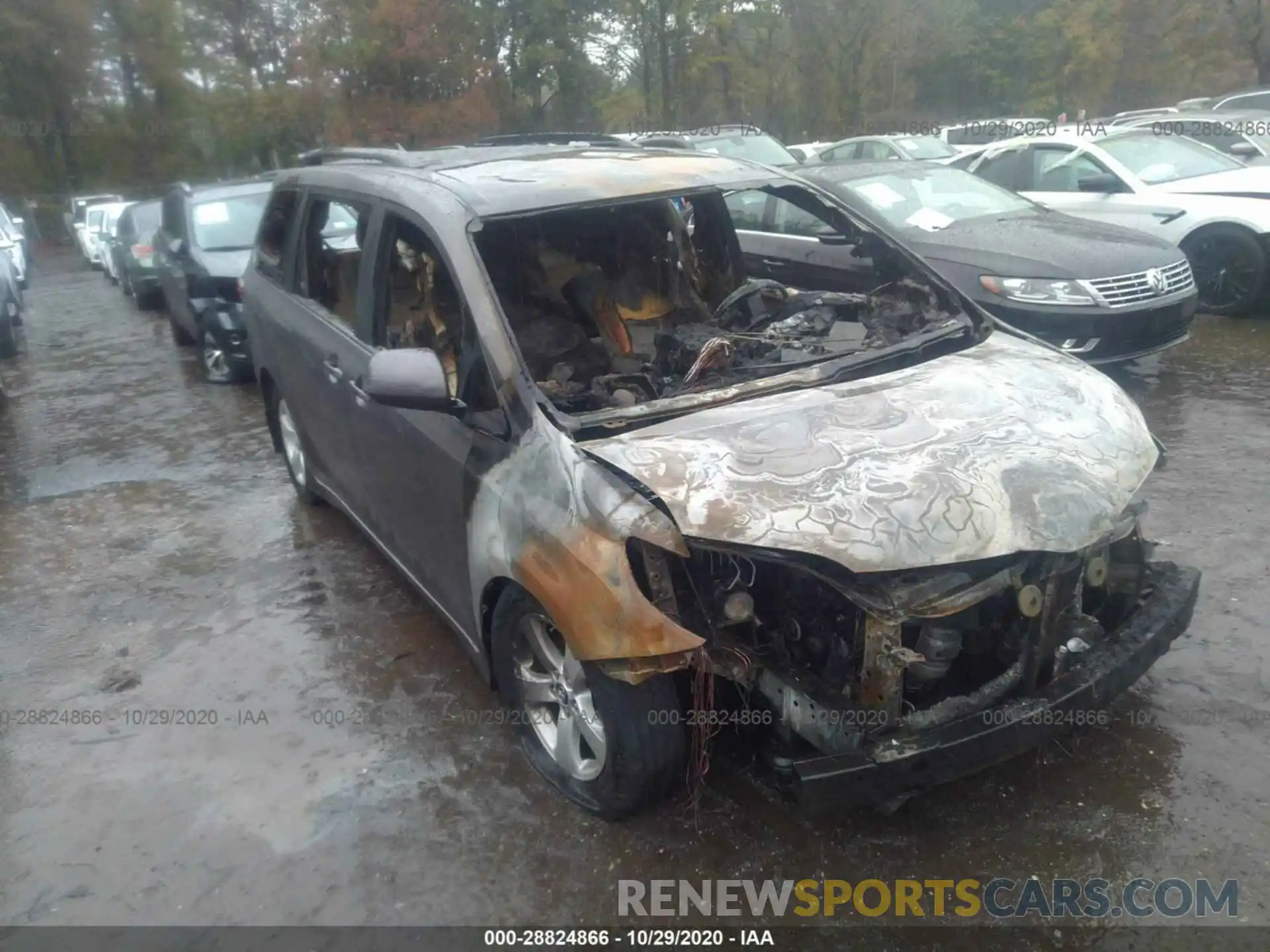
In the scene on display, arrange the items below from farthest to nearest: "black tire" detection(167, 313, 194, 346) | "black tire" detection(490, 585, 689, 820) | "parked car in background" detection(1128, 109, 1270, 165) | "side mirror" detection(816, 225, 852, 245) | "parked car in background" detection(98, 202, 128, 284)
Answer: "parked car in background" detection(98, 202, 128, 284)
"black tire" detection(167, 313, 194, 346)
"parked car in background" detection(1128, 109, 1270, 165)
"side mirror" detection(816, 225, 852, 245)
"black tire" detection(490, 585, 689, 820)

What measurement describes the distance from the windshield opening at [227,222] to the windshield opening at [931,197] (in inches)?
211

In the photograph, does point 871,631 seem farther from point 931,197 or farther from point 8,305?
point 8,305

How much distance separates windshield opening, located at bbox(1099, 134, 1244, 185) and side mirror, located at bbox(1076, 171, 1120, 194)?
29 centimetres

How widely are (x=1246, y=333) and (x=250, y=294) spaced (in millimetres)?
7498

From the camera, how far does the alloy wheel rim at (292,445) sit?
5231 millimetres

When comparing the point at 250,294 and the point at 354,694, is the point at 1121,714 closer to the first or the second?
the point at 354,694

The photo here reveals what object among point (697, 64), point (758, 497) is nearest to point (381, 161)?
point (758, 497)

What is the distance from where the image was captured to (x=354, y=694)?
3766 millimetres

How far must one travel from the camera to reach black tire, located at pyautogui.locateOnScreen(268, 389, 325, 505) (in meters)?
5.12

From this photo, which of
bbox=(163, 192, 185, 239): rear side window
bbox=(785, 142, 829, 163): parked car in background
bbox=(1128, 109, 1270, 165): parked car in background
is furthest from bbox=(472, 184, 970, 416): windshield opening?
bbox=(785, 142, 829, 163): parked car in background

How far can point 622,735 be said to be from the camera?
268 centimetres
